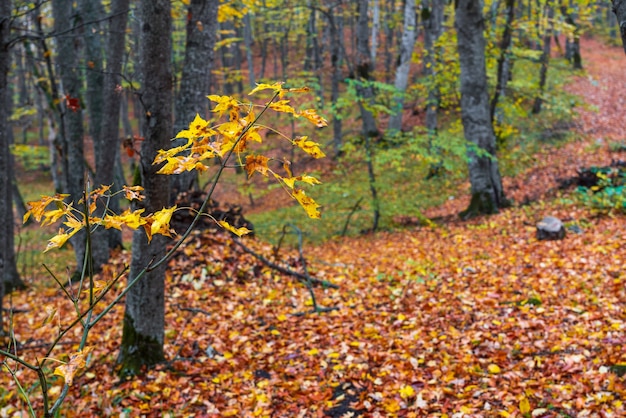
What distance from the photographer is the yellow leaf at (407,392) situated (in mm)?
3533

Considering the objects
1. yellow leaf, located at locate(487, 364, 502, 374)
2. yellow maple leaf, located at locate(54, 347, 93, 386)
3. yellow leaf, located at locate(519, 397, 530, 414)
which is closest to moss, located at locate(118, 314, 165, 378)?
yellow maple leaf, located at locate(54, 347, 93, 386)

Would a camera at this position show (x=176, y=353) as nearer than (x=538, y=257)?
Yes

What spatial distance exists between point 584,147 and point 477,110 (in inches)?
236

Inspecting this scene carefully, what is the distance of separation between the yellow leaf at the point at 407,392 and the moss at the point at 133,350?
2.28 m

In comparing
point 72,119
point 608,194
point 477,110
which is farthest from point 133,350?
point 608,194

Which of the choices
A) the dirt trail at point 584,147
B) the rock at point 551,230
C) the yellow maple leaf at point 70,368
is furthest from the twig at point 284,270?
the yellow maple leaf at point 70,368

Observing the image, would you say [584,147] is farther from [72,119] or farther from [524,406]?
[72,119]

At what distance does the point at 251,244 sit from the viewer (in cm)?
757

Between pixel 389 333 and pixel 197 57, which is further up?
pixel 197 57

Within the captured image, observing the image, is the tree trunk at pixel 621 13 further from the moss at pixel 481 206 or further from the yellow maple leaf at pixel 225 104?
the moss at pixel 481 206

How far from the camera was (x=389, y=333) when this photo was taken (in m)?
4.80

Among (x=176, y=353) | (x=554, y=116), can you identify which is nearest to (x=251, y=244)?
(x=176, y=353)

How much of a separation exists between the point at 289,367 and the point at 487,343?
1872mm

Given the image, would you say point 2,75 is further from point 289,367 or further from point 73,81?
point 289,367
